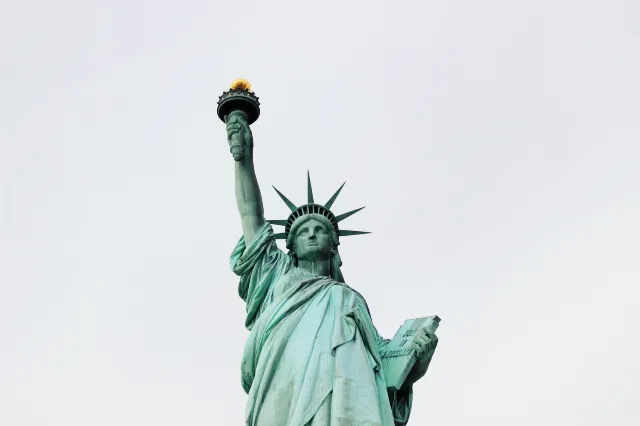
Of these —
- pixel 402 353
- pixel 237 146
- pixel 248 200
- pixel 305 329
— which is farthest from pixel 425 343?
pixel 237 146

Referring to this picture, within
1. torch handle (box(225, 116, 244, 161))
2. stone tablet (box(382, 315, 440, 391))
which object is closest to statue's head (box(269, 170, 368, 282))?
torch handle (box(225, 116, 244, 161))

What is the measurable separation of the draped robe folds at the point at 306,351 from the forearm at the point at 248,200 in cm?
26

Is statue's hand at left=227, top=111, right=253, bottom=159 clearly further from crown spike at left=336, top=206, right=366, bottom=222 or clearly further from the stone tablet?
the stone tablet

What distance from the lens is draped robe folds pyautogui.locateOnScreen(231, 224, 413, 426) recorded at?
44.8ft

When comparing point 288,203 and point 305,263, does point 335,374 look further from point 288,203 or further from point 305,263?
point 288,203

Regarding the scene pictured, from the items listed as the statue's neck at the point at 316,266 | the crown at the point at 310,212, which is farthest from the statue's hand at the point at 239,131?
the statue's neck at the point at 316,266

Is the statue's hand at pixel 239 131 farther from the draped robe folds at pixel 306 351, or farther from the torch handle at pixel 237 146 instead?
the draped robe folds at pixel 306 351

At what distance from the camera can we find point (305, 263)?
16.5 m

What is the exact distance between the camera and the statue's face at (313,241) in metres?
16.4

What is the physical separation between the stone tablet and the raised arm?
2.80 metres

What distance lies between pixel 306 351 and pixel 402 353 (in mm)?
1600

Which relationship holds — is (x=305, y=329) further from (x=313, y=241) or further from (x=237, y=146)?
(x=237, y=146)

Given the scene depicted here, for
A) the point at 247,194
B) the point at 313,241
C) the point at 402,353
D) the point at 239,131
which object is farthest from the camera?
the point at 239,131

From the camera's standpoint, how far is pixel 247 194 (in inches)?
655
